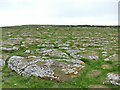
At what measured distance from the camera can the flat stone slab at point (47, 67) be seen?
22203mm

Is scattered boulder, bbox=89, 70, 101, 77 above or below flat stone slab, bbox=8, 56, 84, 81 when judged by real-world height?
below

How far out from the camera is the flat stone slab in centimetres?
2220

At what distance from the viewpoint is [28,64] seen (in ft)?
79.2

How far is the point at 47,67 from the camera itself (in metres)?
23.2

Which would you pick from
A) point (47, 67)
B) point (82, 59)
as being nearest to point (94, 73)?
point (82, 59)

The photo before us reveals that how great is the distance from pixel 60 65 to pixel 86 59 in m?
3.30

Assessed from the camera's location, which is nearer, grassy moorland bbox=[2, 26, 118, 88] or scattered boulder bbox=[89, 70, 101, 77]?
grassy moorland bbox=[2, 26, 118, 88]

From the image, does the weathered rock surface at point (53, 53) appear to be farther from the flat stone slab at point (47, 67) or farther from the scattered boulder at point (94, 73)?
the scattered boulder at point (94, 73)

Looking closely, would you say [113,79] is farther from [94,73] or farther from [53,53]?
[53,53]

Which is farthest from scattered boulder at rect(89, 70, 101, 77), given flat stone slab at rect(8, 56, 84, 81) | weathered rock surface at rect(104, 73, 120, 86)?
flat stone slab at rect(8, 56, 84, 81)

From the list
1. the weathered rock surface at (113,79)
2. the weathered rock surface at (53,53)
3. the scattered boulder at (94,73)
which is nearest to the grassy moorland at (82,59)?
the scattered boulder at (94,73)

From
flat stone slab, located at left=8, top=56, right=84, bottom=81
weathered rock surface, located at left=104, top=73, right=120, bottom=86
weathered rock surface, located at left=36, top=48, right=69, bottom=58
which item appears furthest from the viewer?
weathered rock surface, located at left=36, top=48, right=69, bottom=58

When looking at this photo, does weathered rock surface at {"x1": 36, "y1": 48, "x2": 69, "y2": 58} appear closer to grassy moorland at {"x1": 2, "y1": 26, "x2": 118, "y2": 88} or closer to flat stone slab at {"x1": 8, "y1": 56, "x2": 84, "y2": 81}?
grassy moorland at {"x1": 2, "y1": 26, "x2": 118, "y2": 88}

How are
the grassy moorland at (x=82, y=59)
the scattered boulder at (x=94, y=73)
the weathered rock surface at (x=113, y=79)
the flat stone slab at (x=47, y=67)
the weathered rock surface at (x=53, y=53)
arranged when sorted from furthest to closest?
the weathered rock surface at (x=53, y=53)
the scattered boulder at (x=94, y=73)
the flat stone slab at (x=47, y=67)
the weathered rock surface at (x=113, y=79)
the grassy moorland at (x=82, y=59)
